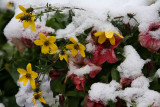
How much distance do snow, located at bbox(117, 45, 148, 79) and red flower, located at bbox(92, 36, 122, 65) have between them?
4 centimetres

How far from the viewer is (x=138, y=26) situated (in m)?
0.71

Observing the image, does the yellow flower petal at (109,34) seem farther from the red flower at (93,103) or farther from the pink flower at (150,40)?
the red flower at (93,103)

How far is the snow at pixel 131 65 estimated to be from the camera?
68 cm

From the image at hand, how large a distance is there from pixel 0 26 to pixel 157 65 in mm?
1081

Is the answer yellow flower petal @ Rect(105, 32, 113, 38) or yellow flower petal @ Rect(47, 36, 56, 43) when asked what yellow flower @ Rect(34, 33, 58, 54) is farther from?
yellow flower petal @ Rect(105, 32, 113, 38)

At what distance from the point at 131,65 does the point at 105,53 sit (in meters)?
0.10

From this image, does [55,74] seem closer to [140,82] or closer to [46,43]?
[46,43]

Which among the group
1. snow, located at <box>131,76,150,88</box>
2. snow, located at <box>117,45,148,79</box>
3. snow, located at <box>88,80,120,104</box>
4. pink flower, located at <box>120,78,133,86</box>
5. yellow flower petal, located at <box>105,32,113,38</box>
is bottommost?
snow, located at <box>88,80,120,104</box>

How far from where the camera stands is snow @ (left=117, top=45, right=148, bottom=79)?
2.22 ft

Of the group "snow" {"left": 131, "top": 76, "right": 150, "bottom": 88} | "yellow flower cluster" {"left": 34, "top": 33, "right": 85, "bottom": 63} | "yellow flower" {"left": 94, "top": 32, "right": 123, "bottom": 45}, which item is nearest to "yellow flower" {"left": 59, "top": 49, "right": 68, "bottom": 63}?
"yellow flower cluster" {"left": 34, "top": 33, "right": 85, "bottom": 63}

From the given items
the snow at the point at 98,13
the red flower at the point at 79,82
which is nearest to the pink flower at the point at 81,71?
the red flower at the point at 79,82

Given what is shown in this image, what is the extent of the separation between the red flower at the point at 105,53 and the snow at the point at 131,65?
0.12 ft

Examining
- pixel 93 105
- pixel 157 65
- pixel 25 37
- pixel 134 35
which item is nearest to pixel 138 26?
pixel 134 35

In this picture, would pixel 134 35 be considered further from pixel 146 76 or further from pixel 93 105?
pixel 93 105
